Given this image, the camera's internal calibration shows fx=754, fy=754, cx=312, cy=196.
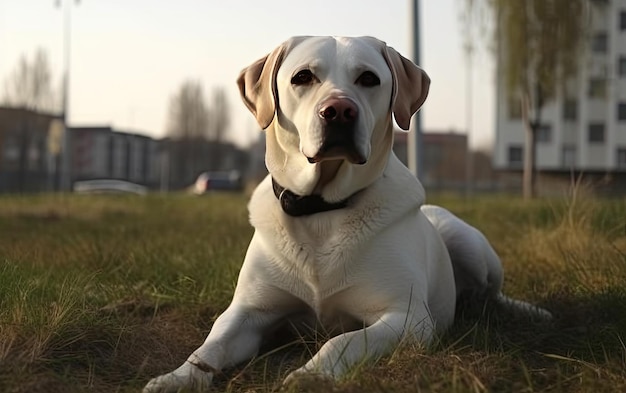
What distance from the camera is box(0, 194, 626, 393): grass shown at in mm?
2428

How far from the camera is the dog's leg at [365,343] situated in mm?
2453

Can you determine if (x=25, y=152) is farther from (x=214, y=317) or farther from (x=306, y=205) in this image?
(x=306, y=205)

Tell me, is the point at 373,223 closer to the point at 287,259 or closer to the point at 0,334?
the point at 287,259

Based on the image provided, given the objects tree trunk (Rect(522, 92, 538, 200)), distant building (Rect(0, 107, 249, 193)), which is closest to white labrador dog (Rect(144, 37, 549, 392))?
tree trunk (Rect(522, 92, 538, 200))

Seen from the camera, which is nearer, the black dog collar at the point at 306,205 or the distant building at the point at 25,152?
the black dog collar at the point at 306,205

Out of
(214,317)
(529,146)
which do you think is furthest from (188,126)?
(214,317)

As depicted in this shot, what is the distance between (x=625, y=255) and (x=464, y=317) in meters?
1.19

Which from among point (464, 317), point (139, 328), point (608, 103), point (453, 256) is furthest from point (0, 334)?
point (608, 103)

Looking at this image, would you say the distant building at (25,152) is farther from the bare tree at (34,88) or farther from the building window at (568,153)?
the building window at (568,153)

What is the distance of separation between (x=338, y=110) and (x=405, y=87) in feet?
1.91

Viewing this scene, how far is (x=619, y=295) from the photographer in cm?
364

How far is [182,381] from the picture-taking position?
2486 millimetres

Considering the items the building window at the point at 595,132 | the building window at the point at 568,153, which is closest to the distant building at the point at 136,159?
the building window at the point at 568,153

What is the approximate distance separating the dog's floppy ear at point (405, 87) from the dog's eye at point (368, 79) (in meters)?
0.15
